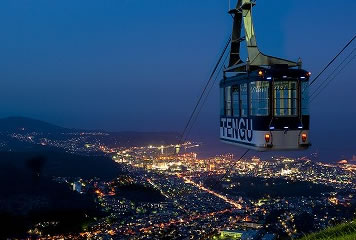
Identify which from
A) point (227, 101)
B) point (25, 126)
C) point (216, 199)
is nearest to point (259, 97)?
point (227, 101)

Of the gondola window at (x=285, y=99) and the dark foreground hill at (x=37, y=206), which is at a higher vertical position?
the gondola window at (x=285, y=99)

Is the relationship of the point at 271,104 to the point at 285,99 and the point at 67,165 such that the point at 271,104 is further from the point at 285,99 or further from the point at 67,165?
the point at 67,165

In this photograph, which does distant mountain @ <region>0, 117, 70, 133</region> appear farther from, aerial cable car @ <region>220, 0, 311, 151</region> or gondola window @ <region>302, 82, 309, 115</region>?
gondola window @ <region>302, 82, 309, 115</region>

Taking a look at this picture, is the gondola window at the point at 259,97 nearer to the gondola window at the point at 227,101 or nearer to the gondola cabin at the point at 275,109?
the gondola cabin at the point at 275,109

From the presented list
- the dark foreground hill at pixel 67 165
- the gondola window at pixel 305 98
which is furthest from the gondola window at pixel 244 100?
the dark foreground hill at pixel 67 165

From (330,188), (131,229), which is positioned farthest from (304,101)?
(330,188)

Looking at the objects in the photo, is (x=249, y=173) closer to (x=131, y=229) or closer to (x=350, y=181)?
(x=350, y=181)

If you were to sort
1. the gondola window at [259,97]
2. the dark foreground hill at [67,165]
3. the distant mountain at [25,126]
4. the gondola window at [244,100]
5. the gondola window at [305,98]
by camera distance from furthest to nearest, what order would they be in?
the distant mountain at [25,126] < the dark foreground hill at [67,165] < the gondola window at [244,100] < the gondola window at [305,98] < the gondola window at [259,97]
